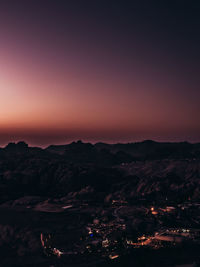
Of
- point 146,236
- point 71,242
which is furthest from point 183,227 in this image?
point 71,242

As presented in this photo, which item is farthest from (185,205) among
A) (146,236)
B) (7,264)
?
(7,264)

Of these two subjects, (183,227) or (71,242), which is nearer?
(71,242)

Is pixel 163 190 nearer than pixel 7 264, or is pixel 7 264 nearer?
pixel 7 264

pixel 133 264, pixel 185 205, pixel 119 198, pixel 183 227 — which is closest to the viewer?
pixel 133 264

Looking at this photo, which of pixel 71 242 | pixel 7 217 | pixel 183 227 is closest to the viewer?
pixel 71 242

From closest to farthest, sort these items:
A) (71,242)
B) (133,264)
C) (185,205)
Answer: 1. (133,264)
2. (71,242)
3. (185,205)

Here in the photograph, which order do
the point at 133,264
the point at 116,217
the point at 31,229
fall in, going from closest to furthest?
the point at 133,264 < the point at 31,229 < the point at 116,217

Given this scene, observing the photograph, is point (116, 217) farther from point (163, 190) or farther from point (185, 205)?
point (163, 190)

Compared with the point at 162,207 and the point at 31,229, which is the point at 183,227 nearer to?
the point at 162,207
